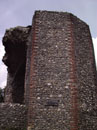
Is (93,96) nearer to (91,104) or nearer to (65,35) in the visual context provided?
(91,104)

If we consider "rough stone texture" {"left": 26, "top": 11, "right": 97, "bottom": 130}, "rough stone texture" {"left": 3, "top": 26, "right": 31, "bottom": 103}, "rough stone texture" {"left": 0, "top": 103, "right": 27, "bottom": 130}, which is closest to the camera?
"rough stone texture" {"left": 26, "top": 11, "right": 97, "bottom": 130}

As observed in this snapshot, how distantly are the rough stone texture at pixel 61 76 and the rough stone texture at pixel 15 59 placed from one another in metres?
1.48

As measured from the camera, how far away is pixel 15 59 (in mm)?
13406

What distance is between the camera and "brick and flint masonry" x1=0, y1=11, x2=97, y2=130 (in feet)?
28.5

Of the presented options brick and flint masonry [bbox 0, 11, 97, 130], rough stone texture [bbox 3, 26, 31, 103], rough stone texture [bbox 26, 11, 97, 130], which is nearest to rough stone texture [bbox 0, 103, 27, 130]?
brick and flint masonry [bbox 0, 11, 97, 130]

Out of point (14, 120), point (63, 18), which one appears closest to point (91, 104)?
point (14, 120)

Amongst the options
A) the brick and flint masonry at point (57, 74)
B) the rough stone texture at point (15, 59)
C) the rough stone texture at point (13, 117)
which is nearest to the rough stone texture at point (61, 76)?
the brick and flint masonry at point (57, 74)

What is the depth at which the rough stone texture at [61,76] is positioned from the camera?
8.65 m

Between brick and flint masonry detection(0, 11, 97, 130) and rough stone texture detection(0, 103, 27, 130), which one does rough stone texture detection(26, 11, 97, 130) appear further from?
rough stone texture detection(0, 103, 27, 130)

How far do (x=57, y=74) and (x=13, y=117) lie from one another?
116 inches

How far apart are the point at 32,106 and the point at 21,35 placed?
4767 mm

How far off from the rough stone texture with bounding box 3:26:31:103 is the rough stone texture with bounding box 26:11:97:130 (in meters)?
1.48

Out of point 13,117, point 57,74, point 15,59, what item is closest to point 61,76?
point 57,74

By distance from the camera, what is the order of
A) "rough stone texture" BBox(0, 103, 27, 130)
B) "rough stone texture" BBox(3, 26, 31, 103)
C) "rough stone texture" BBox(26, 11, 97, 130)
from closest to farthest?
1. "rough stone texture" BBox(26, 11, 97, 130)
2. "rough stone texture" BBox(0, 103, 27, 130)
3. "rough stone texture" BBox(3, 26, 31, 103)
